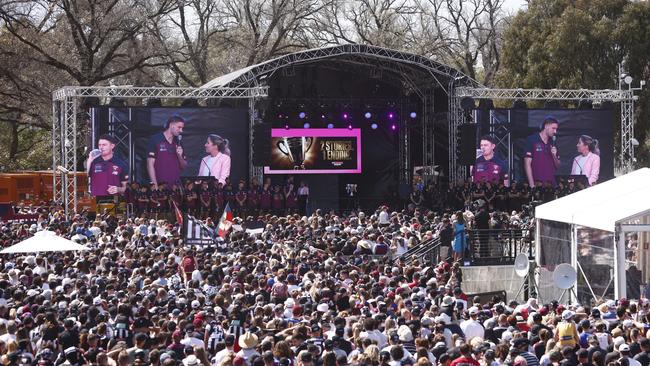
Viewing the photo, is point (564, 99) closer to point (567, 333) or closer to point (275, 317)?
point (567, 333)

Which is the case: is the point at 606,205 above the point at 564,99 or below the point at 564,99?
below

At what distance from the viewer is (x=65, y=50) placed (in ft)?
169

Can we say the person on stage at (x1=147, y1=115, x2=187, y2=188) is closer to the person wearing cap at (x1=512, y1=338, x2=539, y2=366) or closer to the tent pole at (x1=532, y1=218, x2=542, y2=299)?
the tent pole at (x1=532, y1=218, x2=542, y2=299)

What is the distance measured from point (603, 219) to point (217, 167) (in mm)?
18550

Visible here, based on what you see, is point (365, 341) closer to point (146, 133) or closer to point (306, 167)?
point (146, 133)

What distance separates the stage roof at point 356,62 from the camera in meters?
35.8

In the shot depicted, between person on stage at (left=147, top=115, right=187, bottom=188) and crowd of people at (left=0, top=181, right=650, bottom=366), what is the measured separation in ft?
42.8

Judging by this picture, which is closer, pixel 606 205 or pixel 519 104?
pixel 606 205

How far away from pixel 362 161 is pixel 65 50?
684 inches

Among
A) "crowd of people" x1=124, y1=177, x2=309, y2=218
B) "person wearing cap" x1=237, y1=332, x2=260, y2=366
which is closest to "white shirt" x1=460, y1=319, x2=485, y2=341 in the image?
"person wearing cap" x1=237, y1=332, x2=260, y2=366

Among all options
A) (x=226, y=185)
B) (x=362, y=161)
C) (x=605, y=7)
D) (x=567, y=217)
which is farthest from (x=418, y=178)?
(x=567, y=217)

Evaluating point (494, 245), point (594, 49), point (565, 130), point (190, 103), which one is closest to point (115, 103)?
point (190, 103)

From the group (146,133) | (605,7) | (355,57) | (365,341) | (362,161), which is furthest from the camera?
(605,7)

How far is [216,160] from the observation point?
119 ft
